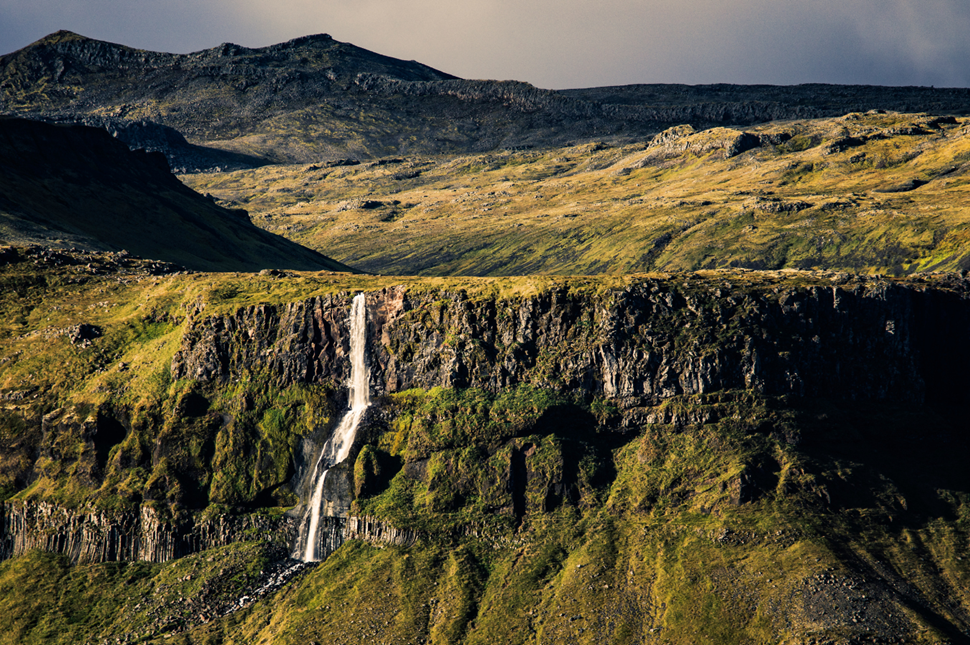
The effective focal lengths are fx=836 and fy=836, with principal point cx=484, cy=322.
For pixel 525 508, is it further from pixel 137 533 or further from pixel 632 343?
pixel 137 533

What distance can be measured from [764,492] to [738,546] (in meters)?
11.8

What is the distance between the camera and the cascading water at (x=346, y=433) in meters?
150

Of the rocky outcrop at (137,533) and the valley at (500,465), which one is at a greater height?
the valley at (500,465)

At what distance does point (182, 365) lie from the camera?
16750cm

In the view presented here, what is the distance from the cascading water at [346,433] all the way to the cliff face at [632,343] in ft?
6.71

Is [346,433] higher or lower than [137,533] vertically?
higher

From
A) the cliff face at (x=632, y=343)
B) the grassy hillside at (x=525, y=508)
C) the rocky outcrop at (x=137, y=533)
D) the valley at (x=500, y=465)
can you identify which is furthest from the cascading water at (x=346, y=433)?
the grassy hillside at (x=525, y=508)

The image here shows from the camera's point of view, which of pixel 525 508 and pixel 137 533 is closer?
pixel 525 508

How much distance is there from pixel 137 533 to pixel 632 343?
316 ft

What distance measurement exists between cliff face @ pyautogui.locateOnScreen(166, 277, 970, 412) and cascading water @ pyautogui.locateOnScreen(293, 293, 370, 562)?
2.04m

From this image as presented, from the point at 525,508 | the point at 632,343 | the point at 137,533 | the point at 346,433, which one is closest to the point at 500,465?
the point at 525,508

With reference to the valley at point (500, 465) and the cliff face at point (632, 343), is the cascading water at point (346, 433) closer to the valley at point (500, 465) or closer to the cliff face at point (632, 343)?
the valley at point (500, 465)

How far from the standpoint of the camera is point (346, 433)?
6216 inches

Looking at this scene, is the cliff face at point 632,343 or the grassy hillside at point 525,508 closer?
the grassy hillside at point 525,508
